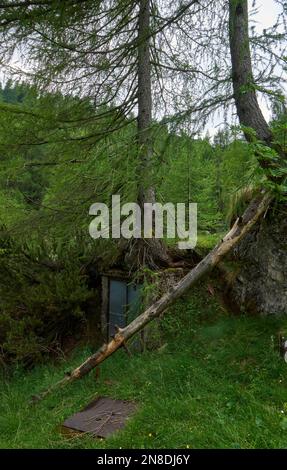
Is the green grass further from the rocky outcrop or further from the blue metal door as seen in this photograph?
the blue metal door

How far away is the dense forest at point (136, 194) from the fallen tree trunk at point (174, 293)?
2cm

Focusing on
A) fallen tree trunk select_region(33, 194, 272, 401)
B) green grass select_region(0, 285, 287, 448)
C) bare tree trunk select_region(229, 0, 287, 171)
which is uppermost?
bare tree trunk select_region(229, 0, 287, 171)

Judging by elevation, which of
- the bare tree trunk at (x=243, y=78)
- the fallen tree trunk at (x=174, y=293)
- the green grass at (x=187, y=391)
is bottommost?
the green grass at (x=187, y=391)

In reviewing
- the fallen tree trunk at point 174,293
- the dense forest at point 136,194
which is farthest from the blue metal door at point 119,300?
the fallen tree trunk at point 174,293

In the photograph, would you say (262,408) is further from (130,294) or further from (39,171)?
(39,171)

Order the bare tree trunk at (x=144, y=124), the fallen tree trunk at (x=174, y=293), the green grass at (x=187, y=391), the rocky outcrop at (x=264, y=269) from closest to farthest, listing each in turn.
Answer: the green grass at (x=187, y=391), the fallen tree trunk at (x=174, y=293), the rocky outcrop at (x=264, y=269), the bare tree trunk at (x=144, y=124)

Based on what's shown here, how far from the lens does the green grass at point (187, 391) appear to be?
136 inches

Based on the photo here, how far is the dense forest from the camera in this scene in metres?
4.93

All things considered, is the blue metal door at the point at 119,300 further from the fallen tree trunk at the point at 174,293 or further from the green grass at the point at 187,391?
the fallen tree trunk at the point at 174,293

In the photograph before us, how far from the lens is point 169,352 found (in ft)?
18.4

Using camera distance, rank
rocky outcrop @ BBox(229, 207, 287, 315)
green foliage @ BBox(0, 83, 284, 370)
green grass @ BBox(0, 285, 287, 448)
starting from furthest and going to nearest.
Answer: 1. green foliage @ BBox(0, 83, 284, 370)
2. rocky outcrop @ BBox(229, 207, 287, 315)
3. green grass @ BBox(0, 285, 287, 448)

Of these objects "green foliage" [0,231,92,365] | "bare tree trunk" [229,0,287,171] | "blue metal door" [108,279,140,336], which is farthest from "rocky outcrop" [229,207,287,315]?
"green foliage" [0,231,92,365]

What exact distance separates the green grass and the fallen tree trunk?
19.4 inches

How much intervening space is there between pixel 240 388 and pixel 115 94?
547cm
